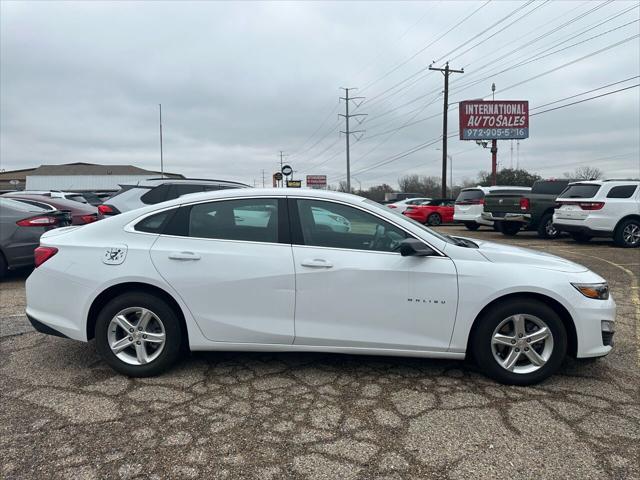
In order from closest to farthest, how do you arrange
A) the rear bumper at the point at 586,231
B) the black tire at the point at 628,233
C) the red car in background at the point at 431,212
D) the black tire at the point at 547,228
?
1. the black tire at the point at 628,233
2. the rear bumper at the point at 586,231
3. the black tire at the point at 547,228
4. the red car in background at the point at 431,212

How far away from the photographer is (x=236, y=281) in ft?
11.5

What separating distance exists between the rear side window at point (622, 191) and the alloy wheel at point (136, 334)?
11.4 meters

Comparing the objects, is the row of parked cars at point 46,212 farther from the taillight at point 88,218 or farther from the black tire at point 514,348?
the black tire at point 514,348

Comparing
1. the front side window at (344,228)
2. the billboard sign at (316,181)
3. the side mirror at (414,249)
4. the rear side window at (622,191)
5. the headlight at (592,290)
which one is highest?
the billboard sign at (316,181)

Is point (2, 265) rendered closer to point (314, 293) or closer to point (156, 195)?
point (156, 195)

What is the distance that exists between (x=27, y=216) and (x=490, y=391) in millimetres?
7149

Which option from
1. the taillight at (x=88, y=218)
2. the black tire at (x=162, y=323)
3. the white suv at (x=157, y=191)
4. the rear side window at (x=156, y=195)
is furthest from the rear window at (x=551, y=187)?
the black tire at (x=162, y=323)

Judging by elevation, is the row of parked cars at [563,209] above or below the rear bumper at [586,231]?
above

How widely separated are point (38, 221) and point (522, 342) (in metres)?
7.15

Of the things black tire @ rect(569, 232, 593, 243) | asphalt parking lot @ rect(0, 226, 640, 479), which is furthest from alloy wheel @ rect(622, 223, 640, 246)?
asphalt parking lot @ rect(0, 226, 640, 479)

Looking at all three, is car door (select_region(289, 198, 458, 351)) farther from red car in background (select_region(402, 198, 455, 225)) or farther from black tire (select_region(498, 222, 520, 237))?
red car in background (select_region(402, 198, 455, 225))

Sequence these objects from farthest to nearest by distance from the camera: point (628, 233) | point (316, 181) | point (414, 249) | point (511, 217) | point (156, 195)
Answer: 1. point (316, 181)
2. point (511, 217)
3. point (628, 233)
4. point (156, 195)
5. point (414, 249)

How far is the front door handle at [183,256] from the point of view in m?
3.55

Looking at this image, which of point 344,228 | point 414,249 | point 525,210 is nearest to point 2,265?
point 344,228
